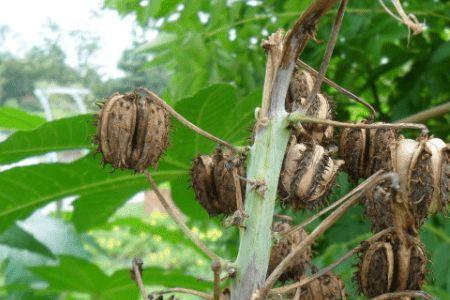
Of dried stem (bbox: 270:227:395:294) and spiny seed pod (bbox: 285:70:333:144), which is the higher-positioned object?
spiny seed pod (bbox: 285:70:333:144)

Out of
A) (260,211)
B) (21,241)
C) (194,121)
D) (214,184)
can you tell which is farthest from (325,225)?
(21,241)

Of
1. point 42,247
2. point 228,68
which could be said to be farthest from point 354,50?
point 42,247

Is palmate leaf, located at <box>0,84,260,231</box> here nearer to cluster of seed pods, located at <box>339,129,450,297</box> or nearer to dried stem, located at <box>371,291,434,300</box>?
cluster of seed pods, located at <box>339,129,450,297</box>

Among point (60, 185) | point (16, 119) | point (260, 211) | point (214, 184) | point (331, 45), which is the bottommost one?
point (260, 211)

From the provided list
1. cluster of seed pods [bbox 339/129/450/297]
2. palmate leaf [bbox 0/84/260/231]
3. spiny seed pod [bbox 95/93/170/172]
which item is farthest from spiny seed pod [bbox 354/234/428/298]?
palmate leaf [bbox 0/84/260/231]

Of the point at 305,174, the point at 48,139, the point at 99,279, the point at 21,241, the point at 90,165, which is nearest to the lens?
the point at 305,174

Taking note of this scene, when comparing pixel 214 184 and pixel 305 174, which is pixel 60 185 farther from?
pixel 305 174

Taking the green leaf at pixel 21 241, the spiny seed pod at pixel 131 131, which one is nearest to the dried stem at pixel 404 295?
the spiny seed pod at pixel 131 131

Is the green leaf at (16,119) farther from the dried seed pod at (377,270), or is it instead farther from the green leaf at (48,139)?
the dried seed pod at (377,270)

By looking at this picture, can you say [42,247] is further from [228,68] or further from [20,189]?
[228,68]
